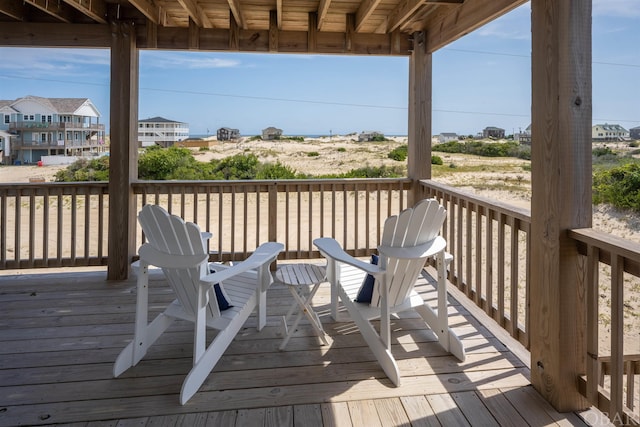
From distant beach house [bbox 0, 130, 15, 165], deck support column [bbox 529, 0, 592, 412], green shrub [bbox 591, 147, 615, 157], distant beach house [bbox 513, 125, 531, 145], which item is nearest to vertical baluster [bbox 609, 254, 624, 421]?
deck support column [bbox 529, 0, 592, 412]

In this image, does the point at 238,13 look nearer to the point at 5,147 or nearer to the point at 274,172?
the point at 274,172

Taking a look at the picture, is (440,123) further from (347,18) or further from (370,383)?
(370,383)

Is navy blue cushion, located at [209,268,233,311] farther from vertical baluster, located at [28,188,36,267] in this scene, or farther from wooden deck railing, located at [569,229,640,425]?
vertical baluster, located at [28,188,36,267]

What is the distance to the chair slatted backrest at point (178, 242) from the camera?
2.28 m

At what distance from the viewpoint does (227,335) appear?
248cm

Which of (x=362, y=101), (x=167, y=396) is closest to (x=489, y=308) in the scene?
(x=167, y=396)

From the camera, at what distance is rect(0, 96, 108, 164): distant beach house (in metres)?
4.52

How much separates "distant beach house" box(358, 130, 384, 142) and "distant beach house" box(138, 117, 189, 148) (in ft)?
8.21

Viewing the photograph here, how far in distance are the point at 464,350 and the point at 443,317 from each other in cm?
23

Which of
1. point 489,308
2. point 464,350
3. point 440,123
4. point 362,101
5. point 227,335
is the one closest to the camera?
point 227,335

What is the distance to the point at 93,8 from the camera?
375cm

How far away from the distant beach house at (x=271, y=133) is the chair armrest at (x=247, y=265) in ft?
11.5

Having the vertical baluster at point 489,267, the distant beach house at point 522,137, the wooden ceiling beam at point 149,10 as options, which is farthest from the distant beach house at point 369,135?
the vertical baluster at point 489,267

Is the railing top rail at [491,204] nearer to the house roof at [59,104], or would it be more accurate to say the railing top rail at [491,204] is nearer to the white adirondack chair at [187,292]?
the white adirondack chair at [187,292]
